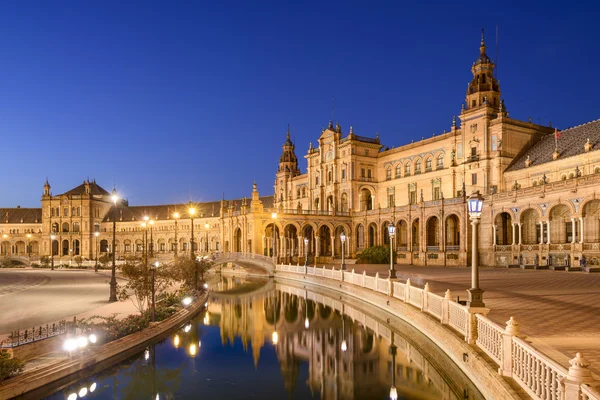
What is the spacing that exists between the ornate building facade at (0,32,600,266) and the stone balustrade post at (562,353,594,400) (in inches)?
1256

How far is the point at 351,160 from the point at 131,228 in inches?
2247

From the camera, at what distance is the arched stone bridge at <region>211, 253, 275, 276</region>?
4944 cm

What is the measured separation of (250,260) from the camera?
170ft

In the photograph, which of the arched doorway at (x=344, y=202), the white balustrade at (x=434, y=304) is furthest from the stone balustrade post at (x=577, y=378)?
the arched doorway at (x=344, y=202)

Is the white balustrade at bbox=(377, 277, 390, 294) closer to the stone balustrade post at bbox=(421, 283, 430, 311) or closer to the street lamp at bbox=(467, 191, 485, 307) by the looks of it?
the stone balustrade post at bbox=(421, 283, 430, 311)

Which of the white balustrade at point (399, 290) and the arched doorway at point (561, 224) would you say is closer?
the white balustrade at point (399, 290)

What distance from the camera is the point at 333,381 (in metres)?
14.3

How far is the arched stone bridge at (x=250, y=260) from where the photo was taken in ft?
162

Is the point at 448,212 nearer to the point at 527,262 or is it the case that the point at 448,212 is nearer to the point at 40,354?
the point at 527,262

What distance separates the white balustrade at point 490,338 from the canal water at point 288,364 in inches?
49.5

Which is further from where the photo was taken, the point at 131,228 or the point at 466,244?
the point at 131,228

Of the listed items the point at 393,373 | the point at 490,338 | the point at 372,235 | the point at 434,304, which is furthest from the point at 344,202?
the point at 490,338

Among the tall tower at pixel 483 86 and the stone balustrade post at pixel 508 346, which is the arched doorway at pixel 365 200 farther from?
the stone balustrade post at pixel 508 346

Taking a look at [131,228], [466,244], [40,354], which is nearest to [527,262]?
[466,244]
